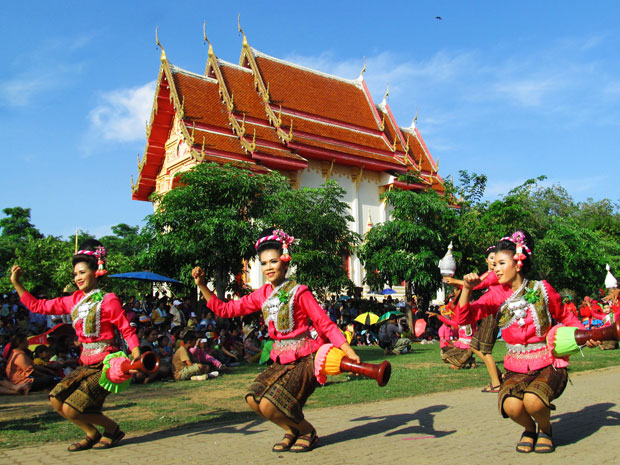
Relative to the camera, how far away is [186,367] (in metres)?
11.0

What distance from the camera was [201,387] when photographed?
986cm

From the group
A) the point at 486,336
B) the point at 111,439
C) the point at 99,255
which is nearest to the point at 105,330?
the point at 99,255

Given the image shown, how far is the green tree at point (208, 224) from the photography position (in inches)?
653

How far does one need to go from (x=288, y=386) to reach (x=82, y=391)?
1.93 meters

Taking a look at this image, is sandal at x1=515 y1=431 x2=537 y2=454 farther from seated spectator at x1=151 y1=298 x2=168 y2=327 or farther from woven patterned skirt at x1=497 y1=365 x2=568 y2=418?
seated spectator at x1=151 y1=298 x2=168 y2=327

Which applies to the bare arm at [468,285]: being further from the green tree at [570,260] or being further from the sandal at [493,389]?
the green tree at [570,260]

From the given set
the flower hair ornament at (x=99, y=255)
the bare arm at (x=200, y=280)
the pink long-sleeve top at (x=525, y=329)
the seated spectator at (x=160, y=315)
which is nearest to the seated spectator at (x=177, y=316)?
the seated spectator at (x=160, y=315)

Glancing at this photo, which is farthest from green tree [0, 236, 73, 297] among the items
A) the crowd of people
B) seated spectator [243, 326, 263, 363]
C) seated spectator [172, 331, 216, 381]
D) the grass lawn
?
the crowd of people

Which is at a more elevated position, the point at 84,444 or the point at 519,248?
the point at 519,248

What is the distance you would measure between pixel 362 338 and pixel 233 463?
49.7 ft

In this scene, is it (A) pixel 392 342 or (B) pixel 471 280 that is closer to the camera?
(B) pixel 471 280

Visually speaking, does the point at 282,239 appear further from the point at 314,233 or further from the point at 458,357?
the point at 314,233

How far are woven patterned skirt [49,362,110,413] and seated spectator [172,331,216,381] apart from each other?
5682mm

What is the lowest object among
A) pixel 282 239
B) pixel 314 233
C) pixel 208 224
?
pixel 282 239
